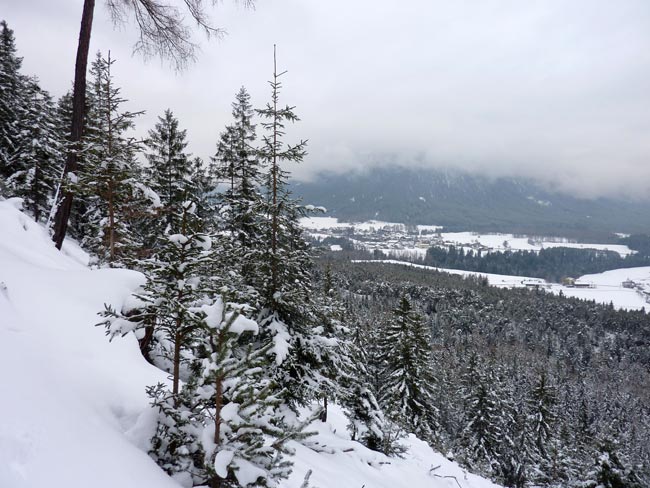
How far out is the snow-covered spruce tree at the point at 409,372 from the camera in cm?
2261

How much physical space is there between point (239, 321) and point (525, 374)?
82573 millimetres

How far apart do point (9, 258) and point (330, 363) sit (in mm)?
7455

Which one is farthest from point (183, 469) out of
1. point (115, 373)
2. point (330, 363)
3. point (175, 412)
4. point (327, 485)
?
point (330, 363)

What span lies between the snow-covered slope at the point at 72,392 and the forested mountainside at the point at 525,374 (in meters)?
12.1

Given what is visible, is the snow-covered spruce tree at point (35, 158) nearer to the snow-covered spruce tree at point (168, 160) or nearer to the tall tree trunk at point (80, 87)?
the snow-covered spruce tree at point (168, 160)

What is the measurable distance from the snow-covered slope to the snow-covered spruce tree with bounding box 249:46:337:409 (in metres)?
1.83

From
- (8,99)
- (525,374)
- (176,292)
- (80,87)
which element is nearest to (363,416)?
(176,292)

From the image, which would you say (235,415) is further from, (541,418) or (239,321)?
(541,418)

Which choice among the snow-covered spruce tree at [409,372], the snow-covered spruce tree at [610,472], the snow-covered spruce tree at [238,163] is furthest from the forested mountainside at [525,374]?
the snow-covered spruce tree at [238,163]

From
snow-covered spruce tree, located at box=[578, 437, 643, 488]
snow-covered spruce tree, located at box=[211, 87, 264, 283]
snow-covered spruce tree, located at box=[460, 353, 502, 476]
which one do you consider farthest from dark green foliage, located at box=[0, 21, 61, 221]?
snow-covered spruce tree, located at box=[460, 353, 502, 476]

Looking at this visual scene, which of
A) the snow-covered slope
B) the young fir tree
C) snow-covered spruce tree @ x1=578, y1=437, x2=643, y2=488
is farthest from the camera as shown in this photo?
the young fir tree

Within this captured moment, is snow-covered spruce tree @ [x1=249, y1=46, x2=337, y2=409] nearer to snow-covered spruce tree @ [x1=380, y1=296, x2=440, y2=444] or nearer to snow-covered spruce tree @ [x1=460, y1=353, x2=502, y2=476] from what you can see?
snow-covered spruce tree @ [x1=380, y1=296, x2=440, y2=444]

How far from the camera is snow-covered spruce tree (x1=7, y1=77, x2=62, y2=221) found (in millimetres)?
23719

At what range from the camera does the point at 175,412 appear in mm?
3342
